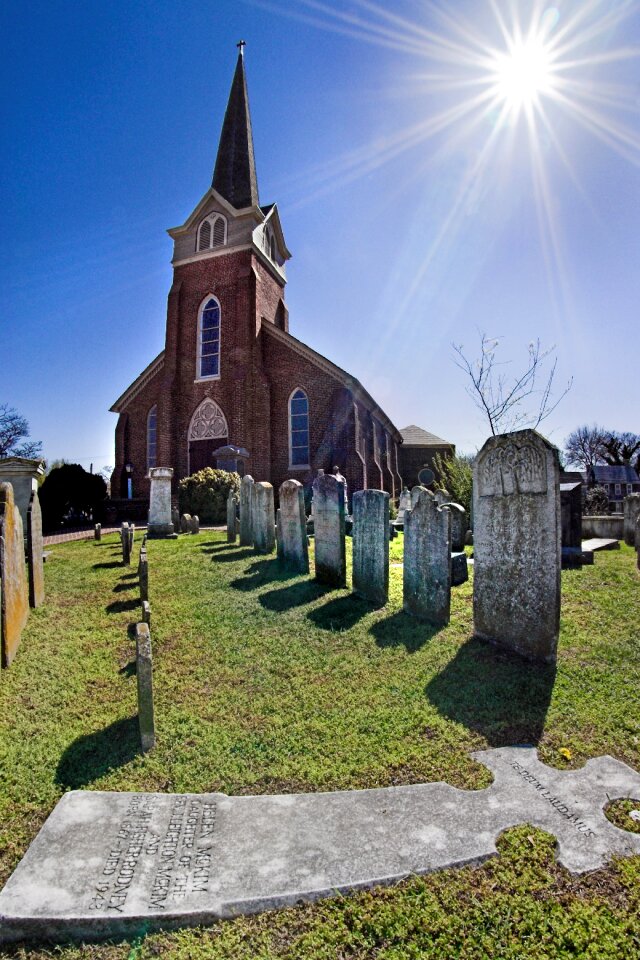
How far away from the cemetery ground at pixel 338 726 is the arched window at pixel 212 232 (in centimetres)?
2123

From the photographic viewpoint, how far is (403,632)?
5.46m

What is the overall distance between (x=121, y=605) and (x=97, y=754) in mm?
3628

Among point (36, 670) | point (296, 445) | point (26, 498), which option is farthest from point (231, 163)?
point (36, 670)

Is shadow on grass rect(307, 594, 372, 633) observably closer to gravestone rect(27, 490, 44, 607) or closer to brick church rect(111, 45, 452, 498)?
gravestone rect(27, 490, 44, 607)

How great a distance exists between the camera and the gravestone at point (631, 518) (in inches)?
487

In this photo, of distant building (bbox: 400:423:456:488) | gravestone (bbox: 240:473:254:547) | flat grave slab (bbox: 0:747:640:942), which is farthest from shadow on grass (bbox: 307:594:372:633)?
distant building (bbox: 400:423:456:488)

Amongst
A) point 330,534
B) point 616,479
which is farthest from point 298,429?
point 616,479

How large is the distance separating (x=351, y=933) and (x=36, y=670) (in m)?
3.83

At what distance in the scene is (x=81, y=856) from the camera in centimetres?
233

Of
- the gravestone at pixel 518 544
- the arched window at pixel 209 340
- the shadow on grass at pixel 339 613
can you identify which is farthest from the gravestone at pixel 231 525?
the arched window at pixel 209 340

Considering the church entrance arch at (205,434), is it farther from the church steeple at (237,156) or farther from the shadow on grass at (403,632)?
the shadow on grass at (403,632)

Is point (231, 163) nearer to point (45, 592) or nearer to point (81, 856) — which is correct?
point (45, 592)

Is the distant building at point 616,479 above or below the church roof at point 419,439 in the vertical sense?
below

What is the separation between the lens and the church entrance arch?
2212 cm
